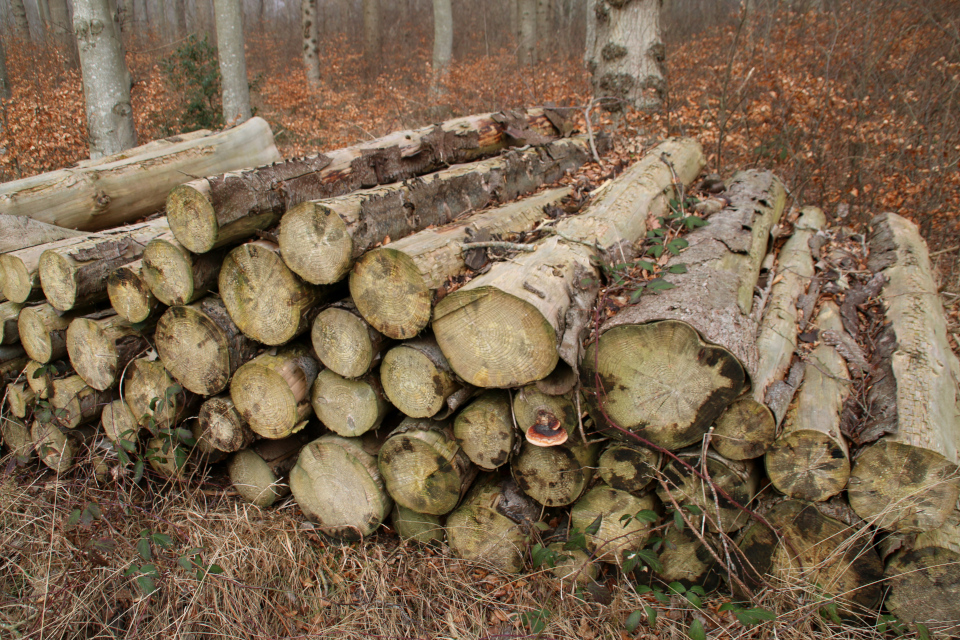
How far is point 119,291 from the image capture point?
3.15m

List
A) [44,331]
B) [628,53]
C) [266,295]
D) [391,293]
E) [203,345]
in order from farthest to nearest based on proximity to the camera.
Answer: [628,53] < [44,331] < [203,345] < [266,295] < [391,293]

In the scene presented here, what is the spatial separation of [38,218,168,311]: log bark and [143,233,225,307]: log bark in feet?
1.54

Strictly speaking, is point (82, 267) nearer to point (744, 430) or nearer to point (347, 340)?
point (347, 340)

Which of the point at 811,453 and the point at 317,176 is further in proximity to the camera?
the point at 317,176

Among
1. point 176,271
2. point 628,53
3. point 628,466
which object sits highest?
point 628,53

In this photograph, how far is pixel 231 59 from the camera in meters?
8.44

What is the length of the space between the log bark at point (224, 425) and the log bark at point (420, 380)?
0.93 metres

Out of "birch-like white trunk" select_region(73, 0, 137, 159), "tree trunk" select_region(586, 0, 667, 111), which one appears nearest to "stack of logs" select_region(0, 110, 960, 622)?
"birch-like white trunk" select_region(73, 0, 137, 159)

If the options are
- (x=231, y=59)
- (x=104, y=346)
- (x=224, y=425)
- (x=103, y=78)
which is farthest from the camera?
(x=231, y=59)

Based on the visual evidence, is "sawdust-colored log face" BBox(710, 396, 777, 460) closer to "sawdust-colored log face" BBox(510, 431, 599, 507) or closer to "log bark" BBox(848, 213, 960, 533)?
"log bark" BBox(848, 213, 960, 533)

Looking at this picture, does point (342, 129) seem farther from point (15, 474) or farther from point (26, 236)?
point (15, 474)

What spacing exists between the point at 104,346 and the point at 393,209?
185 cm

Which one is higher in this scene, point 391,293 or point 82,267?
point 391,293

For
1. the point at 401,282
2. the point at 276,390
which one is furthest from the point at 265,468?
the point at 401,282
